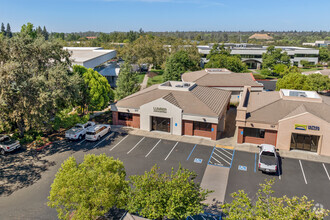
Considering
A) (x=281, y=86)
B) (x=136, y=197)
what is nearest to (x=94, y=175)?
(x=136, y=197)

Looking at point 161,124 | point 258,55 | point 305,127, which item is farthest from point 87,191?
point 258,55

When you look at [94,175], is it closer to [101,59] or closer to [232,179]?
[232,179]

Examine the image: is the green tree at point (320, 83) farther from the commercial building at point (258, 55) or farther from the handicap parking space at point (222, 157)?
the commercial building at point (258, 55)

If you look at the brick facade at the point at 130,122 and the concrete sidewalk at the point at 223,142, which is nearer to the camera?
the concrete sidewalk at the point at 223,142

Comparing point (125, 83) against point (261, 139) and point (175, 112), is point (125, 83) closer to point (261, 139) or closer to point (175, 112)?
point (175, 112)

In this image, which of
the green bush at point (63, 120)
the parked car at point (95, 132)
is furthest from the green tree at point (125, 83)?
the green bush at point (63, 120)

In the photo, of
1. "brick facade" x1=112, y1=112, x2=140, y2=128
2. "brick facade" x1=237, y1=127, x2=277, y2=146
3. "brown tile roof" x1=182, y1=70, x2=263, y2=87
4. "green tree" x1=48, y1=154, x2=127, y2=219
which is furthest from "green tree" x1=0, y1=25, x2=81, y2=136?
"brown tile roof" x1=182, y1=70, x2=263, y2=87
